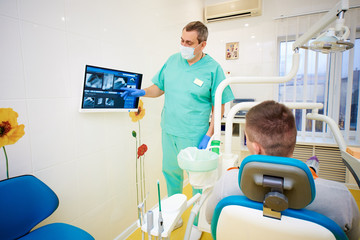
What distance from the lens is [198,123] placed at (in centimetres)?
179

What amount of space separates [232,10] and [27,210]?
11.0 feet

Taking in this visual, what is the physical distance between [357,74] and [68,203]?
11.6ft

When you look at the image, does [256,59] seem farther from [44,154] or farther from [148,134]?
[44,154]

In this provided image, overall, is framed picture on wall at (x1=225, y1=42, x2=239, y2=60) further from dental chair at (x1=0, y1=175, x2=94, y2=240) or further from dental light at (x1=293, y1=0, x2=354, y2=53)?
dental chair at (x1=0, y1=175, x2=94, y2=240)

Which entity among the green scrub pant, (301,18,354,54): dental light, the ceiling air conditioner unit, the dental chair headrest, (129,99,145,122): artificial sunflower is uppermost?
the ceiling air conditioner unit

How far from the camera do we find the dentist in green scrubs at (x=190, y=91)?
1723mm

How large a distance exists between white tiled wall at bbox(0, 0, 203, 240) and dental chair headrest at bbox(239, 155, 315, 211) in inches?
43.8

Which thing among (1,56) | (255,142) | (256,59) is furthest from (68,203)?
(256,59)

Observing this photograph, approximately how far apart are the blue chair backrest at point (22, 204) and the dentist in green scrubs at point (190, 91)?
0.92 m

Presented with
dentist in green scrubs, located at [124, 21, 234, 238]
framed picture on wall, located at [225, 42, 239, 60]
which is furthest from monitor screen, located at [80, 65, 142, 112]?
framed picture on wall, located at [225, 42, 239, 60]

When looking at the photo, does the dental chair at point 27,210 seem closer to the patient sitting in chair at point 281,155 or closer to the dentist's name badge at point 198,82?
the patient sitting in chair at point 281,155

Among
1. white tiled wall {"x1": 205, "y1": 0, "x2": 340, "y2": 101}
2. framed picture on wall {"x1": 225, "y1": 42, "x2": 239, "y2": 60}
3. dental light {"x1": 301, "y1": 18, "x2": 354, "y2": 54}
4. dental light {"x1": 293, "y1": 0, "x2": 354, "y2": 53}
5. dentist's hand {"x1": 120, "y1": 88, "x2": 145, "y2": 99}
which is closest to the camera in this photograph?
A: dental light {"x1": 293, "y1": 0, "x2": 354, "y2": 53}

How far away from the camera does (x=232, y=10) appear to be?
3.17 meters

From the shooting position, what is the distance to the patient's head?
31.5 inches
